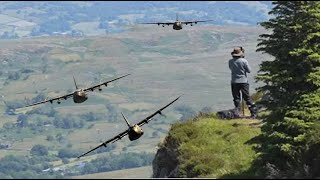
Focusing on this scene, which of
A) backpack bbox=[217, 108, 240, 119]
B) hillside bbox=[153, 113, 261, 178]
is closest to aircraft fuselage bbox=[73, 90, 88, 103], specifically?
hillside bbox=[153, 113, 261, 178]

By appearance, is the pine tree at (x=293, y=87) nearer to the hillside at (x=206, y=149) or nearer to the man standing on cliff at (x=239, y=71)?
the hillside at (x=206, y=149)

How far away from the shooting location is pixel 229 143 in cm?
2597

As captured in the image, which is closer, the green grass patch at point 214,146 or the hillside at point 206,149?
the green grass patch at point 214,146

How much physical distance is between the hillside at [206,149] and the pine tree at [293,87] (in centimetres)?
121

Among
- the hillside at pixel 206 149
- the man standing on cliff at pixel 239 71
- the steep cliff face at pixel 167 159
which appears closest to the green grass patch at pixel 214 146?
the hillside at pixel 206 149

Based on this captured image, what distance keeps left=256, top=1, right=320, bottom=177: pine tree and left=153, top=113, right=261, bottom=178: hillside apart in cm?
121

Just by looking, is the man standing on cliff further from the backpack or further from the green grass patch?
the backpack

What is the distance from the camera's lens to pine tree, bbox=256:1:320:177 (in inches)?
833

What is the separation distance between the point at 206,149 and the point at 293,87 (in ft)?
15.3

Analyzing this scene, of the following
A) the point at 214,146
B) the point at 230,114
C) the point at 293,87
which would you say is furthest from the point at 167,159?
the point at 293,87

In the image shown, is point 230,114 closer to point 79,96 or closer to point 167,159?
point 167,159

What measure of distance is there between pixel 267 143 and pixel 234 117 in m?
8.36

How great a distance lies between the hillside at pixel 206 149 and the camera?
23344 mm

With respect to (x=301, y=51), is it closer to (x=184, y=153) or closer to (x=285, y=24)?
(x=285, y=24)
